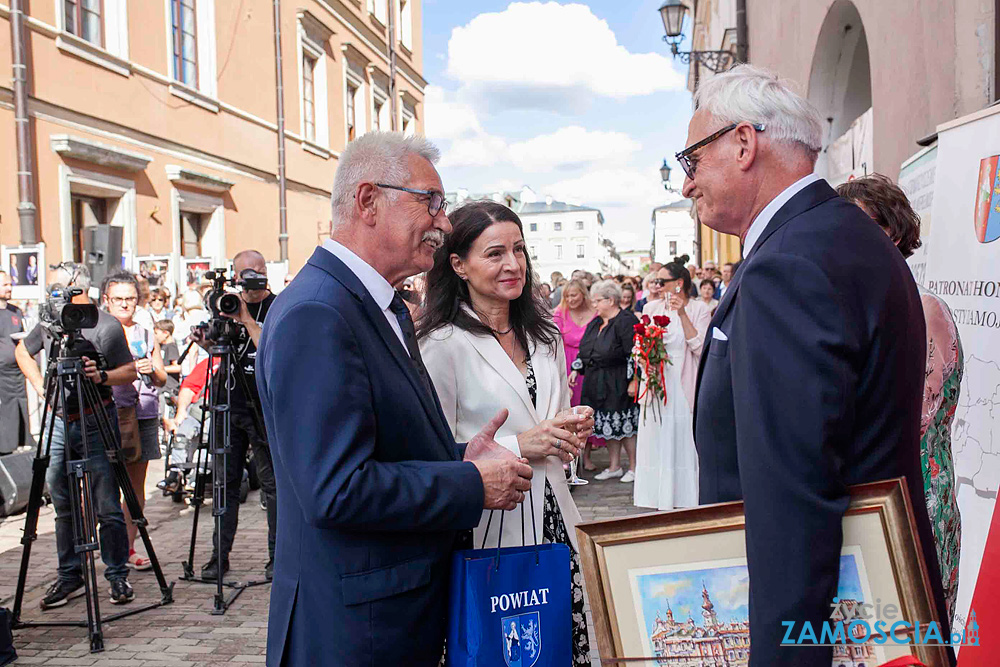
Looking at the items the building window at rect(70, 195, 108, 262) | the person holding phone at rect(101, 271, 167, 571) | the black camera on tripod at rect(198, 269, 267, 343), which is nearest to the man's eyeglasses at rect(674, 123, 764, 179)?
the black camera on tripod at rect(198, 269, 267, 343)

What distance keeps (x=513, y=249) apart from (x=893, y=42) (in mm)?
4252

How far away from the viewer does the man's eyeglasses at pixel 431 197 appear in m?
2.08

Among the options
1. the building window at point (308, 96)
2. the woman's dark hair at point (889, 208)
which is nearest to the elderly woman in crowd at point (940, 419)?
the woman's dark hair at point (889, 208)

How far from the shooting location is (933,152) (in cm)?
430

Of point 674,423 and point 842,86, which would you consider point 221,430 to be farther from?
point 842,86

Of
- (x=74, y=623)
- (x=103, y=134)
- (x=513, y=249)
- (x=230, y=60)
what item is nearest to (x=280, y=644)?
(x=513, y=249)

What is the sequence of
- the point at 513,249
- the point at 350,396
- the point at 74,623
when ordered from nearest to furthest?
the point at 350,396, the point at 513,249, the point at 74,623

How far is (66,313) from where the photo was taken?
4469mm

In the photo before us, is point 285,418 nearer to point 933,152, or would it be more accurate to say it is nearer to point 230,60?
point 933,152

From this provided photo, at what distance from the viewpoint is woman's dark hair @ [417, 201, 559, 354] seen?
2.86 metres

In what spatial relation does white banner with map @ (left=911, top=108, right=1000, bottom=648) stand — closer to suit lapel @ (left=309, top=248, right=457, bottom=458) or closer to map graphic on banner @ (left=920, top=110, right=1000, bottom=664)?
map graphic on banner @ (left=920, top=110, right=1000, bottom=664)

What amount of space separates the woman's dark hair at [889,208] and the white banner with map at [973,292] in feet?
1.94

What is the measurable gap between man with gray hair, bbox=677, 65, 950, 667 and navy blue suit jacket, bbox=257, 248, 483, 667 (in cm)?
68

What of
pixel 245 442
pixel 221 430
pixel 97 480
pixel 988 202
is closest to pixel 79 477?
pixel 97 480
